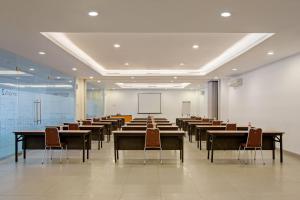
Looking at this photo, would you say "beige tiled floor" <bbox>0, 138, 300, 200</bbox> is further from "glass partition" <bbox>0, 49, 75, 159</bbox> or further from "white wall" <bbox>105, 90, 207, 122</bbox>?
"white wall" <bbox>105, 90, 207, 122</bbox>

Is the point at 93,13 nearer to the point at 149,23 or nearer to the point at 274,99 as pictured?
the point at 149,23

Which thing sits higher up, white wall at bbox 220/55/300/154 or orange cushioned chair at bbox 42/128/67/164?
white wall at bbox 220/55/300/154

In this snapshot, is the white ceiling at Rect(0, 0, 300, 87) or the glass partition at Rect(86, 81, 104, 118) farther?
the glass partition at Rect(86, 81, 104, 118)

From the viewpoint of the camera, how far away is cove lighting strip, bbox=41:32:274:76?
7.86m

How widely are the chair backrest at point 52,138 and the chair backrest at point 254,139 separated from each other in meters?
4.63

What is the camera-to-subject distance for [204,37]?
8.47m

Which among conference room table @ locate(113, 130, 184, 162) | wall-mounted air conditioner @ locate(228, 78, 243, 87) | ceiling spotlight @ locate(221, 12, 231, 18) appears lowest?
conference room table @ locate(113, 130, 184, 162)

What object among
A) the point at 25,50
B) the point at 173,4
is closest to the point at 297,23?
the point at 173,4

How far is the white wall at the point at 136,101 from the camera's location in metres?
28.2

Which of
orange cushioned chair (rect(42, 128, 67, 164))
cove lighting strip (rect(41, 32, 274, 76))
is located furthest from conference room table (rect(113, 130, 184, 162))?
cove lighting strip (rect(41, 32, 274, 76))

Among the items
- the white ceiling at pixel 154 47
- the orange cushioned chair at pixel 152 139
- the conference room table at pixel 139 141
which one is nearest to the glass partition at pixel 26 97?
the white ceiling at pixel 154 47

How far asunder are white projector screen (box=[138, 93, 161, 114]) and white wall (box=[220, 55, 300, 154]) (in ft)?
43.8

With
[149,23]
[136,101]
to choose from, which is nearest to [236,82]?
[149,23]

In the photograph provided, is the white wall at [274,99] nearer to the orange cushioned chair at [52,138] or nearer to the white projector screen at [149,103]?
the orange cushioned chair at [52,138]
